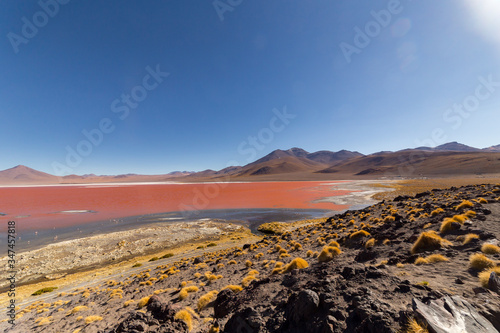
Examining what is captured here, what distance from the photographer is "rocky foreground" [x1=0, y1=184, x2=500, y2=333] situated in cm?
359

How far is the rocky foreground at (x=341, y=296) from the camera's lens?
3.59 metres

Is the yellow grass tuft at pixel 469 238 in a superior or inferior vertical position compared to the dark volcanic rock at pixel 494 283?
inferior

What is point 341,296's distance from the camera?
446 cm

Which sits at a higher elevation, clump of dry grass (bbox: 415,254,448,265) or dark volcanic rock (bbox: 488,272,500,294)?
dark volcanic rock (bbox: 488,272,500,294)

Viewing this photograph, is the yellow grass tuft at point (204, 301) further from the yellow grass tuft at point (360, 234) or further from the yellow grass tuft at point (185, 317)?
the yellow grass tuft at point (360, 234)

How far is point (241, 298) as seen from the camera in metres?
6.16

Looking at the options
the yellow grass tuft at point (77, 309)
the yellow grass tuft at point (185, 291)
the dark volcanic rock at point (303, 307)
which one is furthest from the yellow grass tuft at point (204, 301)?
the yellow grass tuft at point (77, 309)

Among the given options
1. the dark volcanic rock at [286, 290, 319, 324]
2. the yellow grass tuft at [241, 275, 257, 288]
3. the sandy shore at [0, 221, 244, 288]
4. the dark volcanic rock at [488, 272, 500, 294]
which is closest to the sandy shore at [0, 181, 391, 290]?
the sandy shore at [0, 221, 244, 288]

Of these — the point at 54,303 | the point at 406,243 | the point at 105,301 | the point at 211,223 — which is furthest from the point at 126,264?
the point at 406,243

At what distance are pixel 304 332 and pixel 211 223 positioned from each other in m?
32.9

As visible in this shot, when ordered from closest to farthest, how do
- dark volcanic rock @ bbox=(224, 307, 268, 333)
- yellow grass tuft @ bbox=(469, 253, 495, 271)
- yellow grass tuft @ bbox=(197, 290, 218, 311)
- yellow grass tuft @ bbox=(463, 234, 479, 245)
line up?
dark volcanic rock @ bbox=(224, 307, 268, 333) → yellow grass tuft @ bbox=(469, 253, 495, 271) → yellow grass tuft @ bbox=(463, 234, 479, 245) → yellow grass tuft @ bbox=(197, 290, 218, 311)

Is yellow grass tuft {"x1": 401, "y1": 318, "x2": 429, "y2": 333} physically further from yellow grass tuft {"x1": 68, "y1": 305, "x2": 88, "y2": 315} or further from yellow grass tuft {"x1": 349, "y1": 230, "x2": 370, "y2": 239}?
yellow grass tuft {"x1": 68, "y1": 305, "x2": 88, "y2": 315}

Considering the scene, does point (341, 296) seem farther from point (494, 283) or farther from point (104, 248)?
point (104, 248)

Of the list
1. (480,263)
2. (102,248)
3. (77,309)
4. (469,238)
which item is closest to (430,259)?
(480,263)
